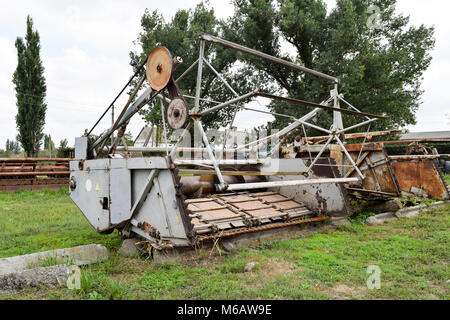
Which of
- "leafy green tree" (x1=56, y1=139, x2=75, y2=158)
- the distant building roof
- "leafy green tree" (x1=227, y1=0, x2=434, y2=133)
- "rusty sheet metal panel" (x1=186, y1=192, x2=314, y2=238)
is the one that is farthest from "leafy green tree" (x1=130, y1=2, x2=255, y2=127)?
the distant building roof

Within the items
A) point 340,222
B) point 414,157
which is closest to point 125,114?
point 340,222

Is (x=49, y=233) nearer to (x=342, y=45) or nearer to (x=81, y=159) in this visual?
(x=81, y=159)

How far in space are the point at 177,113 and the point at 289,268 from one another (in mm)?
2172

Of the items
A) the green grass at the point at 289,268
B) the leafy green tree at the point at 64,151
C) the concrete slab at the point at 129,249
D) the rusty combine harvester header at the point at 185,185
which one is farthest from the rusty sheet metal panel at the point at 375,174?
the leafy green tree at the point at 64,151

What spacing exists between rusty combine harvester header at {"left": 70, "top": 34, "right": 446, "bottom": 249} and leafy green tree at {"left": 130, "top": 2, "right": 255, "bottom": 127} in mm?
A: 11086

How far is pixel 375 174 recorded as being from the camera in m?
7.00

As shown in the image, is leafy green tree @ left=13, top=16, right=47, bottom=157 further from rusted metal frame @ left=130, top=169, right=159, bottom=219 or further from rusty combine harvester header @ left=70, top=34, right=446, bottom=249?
rusted metal frame @ left=130, top=169, right=159, bottom=219

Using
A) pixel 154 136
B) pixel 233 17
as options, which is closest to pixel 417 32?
pixel 233 17

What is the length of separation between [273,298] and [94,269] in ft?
6.57

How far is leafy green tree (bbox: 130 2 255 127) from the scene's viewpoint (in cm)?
1847

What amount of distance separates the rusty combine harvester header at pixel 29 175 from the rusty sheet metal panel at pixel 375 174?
356 inches
